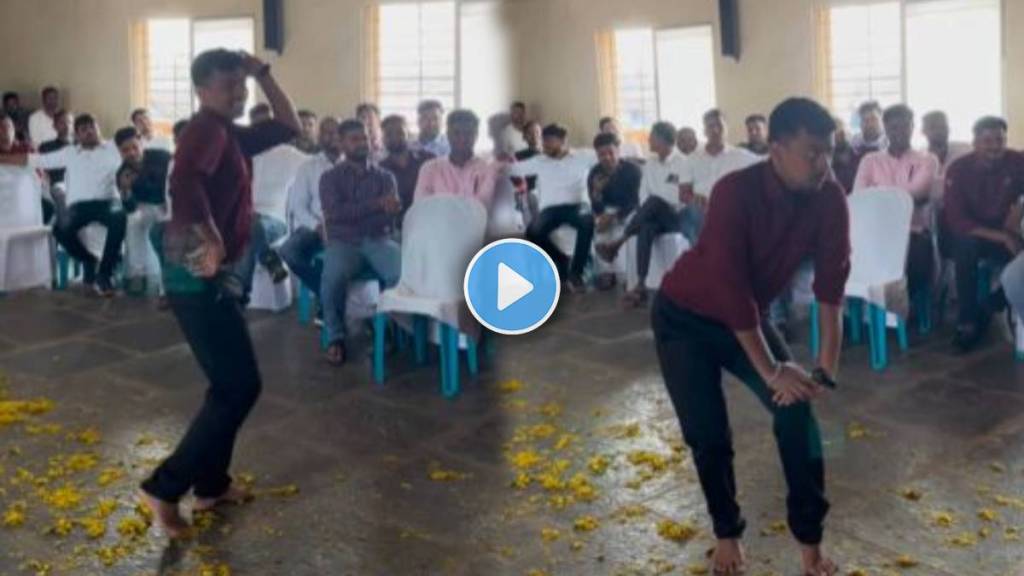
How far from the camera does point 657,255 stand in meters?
6.71

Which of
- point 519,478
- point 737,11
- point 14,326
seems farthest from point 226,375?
point 737,11

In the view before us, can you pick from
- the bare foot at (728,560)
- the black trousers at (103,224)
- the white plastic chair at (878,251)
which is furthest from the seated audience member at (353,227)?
the bare foot at (728,560)

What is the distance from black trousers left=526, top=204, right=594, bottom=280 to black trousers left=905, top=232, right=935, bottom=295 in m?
1.92

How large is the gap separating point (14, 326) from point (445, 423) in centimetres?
291

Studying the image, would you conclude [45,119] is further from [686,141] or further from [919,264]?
[919,264]

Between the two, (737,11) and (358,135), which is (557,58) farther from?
(358,135)

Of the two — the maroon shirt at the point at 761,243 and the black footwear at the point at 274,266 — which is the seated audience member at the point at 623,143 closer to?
the black footwear at the point at 274,266

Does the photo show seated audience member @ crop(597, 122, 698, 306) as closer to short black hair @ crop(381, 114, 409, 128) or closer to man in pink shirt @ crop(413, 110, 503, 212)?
man in pink shirt @ crop(413, 110, 503, 212)

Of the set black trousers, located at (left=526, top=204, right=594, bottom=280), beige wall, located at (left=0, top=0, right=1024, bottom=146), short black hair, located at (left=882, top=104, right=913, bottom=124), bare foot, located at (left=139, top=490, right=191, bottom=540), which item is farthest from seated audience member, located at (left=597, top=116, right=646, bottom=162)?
bare foot, located at (left=139, top=490, right=191, bottom=540)

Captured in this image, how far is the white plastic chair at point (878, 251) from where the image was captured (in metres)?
5.02

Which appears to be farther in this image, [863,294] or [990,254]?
[990,254]

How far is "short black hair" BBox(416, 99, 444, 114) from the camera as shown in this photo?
6.82m

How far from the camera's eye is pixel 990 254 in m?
5.47

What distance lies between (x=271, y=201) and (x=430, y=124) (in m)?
0.98
